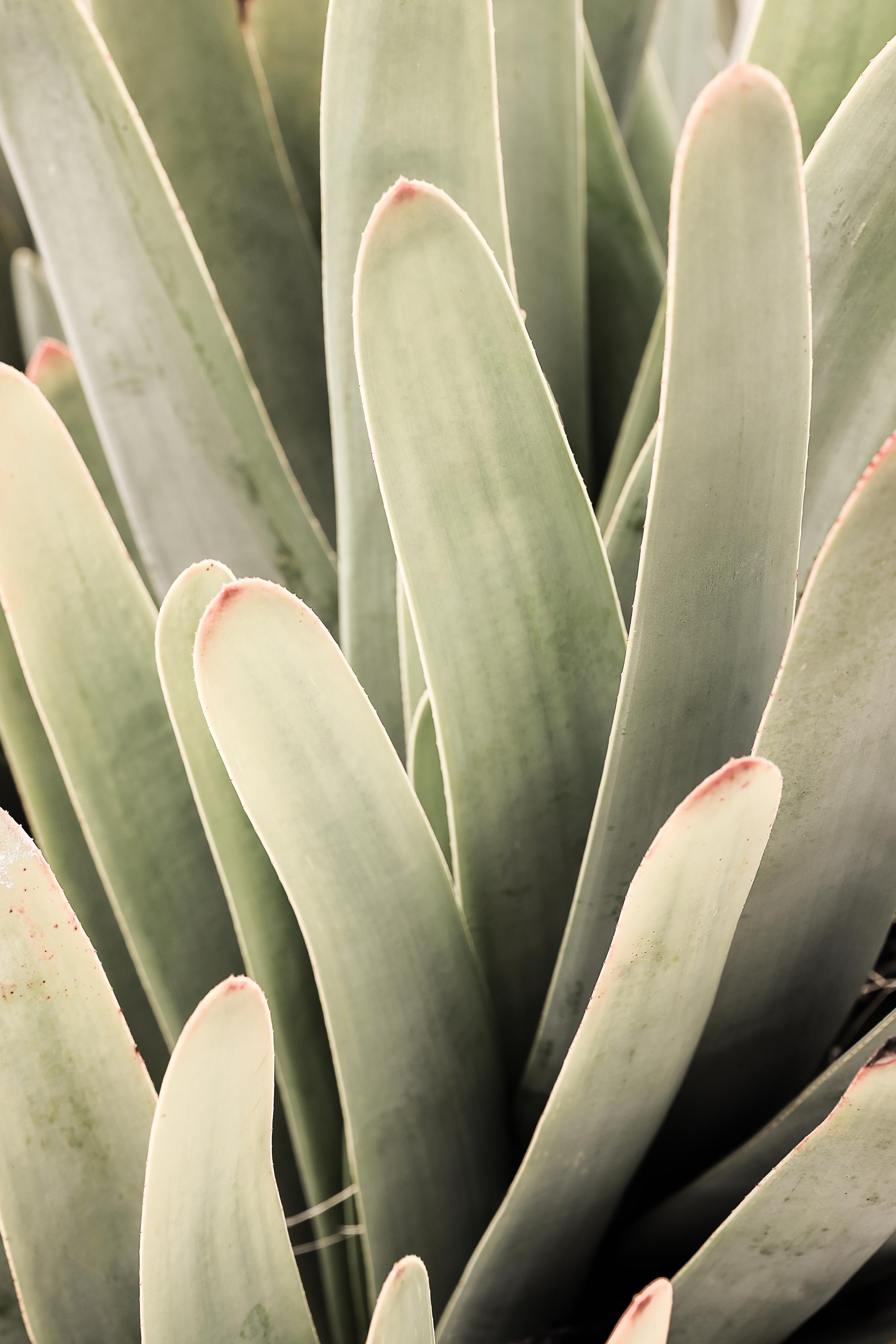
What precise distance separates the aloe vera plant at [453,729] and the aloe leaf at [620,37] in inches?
3.7

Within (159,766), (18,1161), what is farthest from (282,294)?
(18,1161)

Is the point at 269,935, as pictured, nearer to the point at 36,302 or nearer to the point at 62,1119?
the point at 62,1119

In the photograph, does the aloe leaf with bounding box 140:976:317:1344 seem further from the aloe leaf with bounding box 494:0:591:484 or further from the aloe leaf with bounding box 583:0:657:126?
the aloe leaf with bounding box 583:0:657:126

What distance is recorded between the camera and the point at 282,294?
38 cm

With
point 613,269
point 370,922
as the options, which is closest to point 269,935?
point 370,922

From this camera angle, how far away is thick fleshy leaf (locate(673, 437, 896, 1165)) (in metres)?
0.18

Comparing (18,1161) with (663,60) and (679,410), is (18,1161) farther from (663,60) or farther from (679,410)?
(663,60)

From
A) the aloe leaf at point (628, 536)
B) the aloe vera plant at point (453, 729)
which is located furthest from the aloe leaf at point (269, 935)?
the aloe leaf at point (628, 536)

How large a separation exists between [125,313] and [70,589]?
0.10 metres

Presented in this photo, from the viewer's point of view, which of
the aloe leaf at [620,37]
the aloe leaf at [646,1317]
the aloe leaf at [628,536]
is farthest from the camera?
the aloe leaf at [620,37]

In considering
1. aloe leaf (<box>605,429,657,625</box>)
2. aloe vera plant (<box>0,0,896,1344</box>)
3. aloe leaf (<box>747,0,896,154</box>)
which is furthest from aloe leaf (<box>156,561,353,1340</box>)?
aloe leaf (<box>747,0,896,154</box>)

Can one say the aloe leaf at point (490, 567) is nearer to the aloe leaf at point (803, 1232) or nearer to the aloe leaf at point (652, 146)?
the aloe leaf at point (803, 1232)

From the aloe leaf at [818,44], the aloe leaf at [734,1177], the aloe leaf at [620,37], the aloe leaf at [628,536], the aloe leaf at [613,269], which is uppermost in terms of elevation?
the aloe leaf at [620,37]

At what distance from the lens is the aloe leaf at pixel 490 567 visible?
0.68 ft
